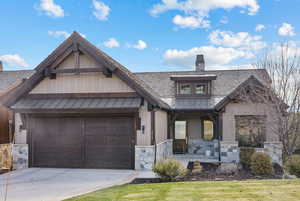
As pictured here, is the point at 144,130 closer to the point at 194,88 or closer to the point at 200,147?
the point at 200,147

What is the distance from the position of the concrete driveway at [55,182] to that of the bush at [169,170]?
125 centimetres

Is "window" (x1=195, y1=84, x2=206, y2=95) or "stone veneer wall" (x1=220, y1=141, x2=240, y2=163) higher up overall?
"window" (x1=195, y1=84, x2=206, y2=95)

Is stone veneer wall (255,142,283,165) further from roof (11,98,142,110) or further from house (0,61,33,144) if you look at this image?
house (0,61,33,144)

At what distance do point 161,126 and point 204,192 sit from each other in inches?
294

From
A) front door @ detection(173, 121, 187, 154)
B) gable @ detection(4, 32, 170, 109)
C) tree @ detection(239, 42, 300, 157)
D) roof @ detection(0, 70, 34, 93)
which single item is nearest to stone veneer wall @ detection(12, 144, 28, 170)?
gable @ detection(4, 32, 170, 109)

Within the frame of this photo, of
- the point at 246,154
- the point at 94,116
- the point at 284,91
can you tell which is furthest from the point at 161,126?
the point at 284,91

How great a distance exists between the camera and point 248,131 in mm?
14234

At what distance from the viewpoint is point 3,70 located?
24.0 meters

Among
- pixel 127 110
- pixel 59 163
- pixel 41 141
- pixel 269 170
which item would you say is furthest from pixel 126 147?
pixel 269 170

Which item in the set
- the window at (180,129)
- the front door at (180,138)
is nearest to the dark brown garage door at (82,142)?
the front door at (180,138)

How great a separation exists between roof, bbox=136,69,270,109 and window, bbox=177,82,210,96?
1.72 ft

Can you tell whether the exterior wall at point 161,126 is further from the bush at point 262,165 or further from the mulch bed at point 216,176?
the bush at point 262,165

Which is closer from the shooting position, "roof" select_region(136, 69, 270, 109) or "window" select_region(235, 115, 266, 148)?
"window" select_region(235, 115, 266, 148)

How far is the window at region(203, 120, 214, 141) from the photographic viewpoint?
17359 millimetres
